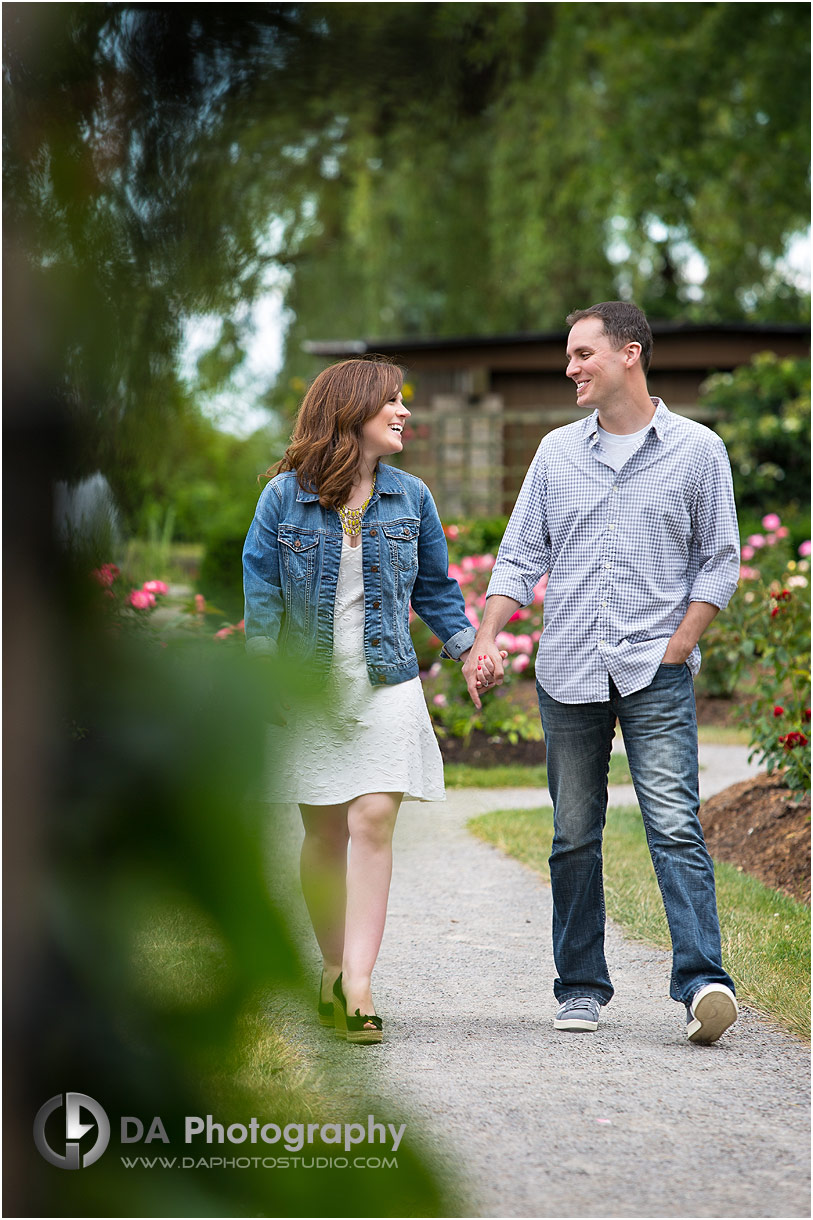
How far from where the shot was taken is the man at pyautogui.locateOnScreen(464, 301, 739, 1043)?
3.38 metres

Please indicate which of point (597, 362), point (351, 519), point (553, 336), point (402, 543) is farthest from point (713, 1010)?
point (553, 336)

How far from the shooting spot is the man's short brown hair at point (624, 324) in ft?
11.5

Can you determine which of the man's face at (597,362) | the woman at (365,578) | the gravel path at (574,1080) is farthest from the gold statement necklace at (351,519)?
the gravel path at (574,1080)

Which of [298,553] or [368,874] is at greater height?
[298,553]

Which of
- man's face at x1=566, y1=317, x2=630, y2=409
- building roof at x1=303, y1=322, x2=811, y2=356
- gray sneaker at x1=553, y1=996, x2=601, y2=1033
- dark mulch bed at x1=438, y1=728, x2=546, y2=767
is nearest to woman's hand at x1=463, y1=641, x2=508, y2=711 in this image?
man's face at x1=566, y1=317, x2=630, y2=409

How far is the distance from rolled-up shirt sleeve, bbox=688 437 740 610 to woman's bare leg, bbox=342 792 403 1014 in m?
1.02

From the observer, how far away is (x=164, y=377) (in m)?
0.83

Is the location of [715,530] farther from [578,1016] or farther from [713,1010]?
[578,1016]

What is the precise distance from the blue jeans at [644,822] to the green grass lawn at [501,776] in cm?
388

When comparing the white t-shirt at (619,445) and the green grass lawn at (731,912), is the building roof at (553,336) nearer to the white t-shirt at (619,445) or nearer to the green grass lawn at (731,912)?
the green grass lawn at (731,912)

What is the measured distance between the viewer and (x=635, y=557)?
346 centimetres

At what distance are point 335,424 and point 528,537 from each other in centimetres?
65

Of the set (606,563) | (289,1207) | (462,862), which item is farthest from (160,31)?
(462,862)

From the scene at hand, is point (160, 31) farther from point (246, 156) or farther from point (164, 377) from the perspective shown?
point (164, 377)
